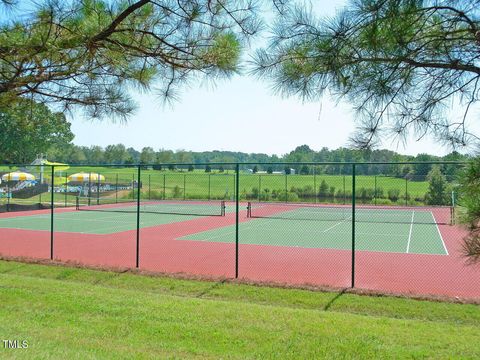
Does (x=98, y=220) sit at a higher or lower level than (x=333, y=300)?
lower

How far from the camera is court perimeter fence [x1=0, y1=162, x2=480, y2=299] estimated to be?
8906 mm

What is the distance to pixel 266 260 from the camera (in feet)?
37.5

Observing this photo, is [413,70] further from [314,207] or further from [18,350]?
[314,207]

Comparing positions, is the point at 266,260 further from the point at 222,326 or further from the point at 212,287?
the point at 222,326

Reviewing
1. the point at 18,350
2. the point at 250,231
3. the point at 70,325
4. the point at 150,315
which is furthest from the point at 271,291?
the point at 250,231

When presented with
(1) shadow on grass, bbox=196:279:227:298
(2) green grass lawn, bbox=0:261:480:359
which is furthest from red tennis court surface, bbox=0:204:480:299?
(2) green grass lawn, bbox=0:261:480:359

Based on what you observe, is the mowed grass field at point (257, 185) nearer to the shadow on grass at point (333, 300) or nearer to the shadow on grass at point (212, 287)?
the shadow on grass at point (212, 287)

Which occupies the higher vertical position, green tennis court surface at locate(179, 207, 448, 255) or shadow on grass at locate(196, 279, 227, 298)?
shadow on grass at locate(196, 279, 227, 298)

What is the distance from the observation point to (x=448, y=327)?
5.18m

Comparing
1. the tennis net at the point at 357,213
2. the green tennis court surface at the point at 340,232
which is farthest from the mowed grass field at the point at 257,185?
the green tennis court surface at the point at 340,232

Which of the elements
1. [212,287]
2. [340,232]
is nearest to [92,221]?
[340,232]

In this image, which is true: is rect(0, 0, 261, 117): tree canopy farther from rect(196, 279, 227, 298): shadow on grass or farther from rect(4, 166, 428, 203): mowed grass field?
rect(4, 166, 428, 203): mowed grass field

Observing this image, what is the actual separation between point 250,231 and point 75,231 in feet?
22.3

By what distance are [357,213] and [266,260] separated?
14.8 m
